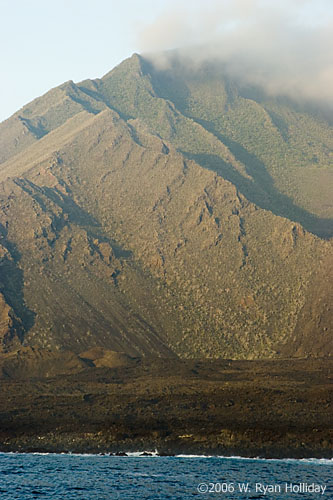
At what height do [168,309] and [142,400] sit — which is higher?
[168,309]

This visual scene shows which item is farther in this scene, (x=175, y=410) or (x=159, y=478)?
(x=175, y=410)

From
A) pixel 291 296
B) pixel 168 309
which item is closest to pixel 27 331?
pixel 168 309

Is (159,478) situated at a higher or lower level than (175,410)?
lower

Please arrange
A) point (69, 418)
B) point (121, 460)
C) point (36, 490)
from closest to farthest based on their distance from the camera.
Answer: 1. point (36, 490)
2. point (121, 460)
3. point (69, 418)

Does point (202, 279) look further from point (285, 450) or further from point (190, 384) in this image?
point (285, 450)

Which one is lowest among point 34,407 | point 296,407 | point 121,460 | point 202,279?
point 121,460
